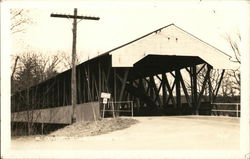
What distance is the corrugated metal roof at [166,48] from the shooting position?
2352cm

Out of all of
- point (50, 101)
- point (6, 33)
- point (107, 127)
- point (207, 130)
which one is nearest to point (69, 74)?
point (50, 101)

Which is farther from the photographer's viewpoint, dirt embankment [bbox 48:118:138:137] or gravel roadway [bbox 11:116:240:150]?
dirt embankment [bbox 48:118:138:137]

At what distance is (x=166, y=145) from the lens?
1424 cm

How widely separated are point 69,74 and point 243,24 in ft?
76.7

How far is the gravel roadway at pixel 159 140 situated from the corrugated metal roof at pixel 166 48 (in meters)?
5.53

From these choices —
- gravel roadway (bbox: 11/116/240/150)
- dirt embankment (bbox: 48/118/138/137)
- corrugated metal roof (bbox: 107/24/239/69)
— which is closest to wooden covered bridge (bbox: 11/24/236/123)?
corrugated metal roof (bbox: 107/24/239/69)

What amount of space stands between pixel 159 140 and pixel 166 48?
32.4ft

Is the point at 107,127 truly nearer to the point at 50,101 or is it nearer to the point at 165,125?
the point at 165,125

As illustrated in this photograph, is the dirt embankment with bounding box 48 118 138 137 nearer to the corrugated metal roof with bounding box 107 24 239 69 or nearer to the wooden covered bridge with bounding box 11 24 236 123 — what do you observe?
the wooden covered bridge with bounding box 11 24 236 123

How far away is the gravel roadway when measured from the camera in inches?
549

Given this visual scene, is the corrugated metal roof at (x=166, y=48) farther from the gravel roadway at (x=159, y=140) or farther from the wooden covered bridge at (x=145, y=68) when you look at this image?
the gravel roadway at (x=159, y=140)

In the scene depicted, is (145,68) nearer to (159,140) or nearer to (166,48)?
(166,48)

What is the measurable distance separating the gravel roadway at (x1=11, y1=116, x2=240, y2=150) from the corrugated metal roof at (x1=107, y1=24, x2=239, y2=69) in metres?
5.53

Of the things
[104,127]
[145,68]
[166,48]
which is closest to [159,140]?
[104,127]
